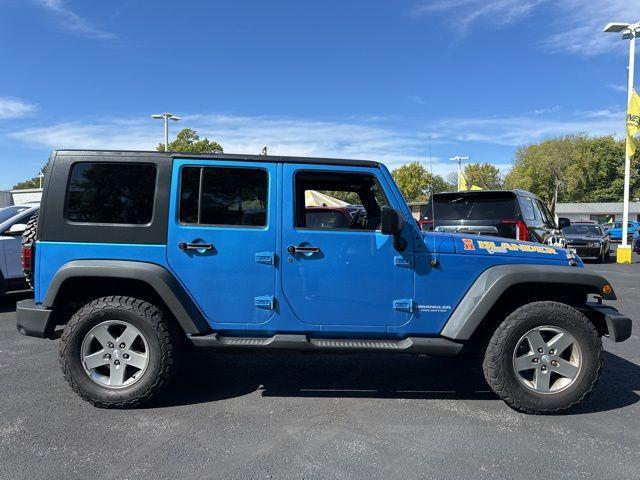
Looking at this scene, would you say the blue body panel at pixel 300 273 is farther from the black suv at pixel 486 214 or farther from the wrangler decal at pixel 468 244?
the black suv at pixel 486 214

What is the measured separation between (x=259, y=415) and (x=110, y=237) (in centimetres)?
177

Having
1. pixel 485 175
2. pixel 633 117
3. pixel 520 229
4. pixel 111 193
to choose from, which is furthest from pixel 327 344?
pixel 485 175

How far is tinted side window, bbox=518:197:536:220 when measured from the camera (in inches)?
336

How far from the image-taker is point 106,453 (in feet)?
10.0

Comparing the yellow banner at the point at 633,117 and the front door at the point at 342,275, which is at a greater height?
the yellow banner at the point at 633,117

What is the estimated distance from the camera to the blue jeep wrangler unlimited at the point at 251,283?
144 inches

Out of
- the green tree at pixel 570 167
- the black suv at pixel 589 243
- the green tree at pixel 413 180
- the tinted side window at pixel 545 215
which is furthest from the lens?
the green tree at pixel 413 180

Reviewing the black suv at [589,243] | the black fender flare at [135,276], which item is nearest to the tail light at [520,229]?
the black fender flare at [135,276]

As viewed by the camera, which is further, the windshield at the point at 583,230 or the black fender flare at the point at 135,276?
the windshield at the point at 583,230

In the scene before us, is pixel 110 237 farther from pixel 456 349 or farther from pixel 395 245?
pixel 456 349

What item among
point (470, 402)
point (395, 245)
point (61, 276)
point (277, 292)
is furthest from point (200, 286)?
point (470, 402)

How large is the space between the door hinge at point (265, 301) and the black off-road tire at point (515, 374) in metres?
1.73

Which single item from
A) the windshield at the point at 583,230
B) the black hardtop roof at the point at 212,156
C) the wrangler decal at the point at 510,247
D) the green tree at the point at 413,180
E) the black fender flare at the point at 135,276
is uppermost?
the green tree at the point at 413,180

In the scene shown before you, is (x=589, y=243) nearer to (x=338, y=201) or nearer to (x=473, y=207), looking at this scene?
(x=473, y=207)
